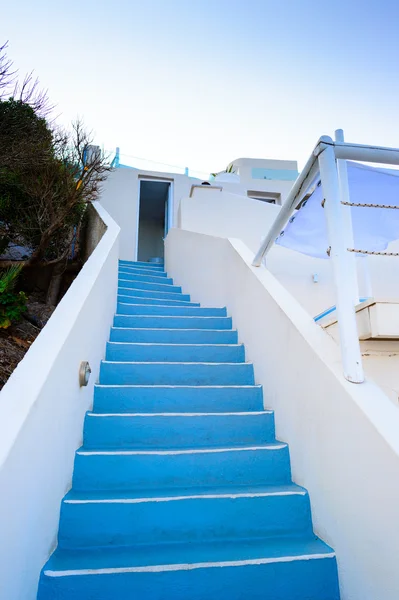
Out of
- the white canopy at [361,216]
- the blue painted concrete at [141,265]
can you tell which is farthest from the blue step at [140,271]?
the white canopy at [361,216]

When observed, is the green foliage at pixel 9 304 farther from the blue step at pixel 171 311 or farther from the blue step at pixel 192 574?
the blue step at pixel 192 574

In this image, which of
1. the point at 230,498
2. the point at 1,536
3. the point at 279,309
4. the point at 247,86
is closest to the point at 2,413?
the point at 1,536

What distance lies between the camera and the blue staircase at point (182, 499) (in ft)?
4.43

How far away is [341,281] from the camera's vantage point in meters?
1.48

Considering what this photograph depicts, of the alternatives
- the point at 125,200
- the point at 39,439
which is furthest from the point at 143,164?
the point at 39,439

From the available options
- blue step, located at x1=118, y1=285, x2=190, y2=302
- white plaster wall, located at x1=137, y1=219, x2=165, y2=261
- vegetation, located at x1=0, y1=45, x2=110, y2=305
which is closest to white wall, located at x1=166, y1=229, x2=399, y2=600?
blue step, located at x1=118, y1=285, x2=190, y2=302

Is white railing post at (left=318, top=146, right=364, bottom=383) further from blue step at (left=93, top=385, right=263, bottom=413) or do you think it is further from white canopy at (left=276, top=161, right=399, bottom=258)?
blue step at (left=93, top=385, right=263, bottom=413)

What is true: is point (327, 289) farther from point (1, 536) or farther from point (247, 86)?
point (1, 536)

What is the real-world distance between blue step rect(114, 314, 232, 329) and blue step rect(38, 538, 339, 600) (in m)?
2.12

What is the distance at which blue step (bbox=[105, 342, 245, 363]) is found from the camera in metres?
2.84

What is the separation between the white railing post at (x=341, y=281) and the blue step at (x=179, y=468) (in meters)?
0.80

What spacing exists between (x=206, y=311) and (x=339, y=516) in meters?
2.50

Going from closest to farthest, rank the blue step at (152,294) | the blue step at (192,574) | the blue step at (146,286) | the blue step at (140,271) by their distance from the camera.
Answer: the blue step at (192,574) → the blue step at (152,294) → the blue step at (146,286) → the blue step at (140,271)

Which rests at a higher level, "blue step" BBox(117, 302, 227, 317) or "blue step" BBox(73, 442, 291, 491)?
"blue step" BBox(117, 302, 227, 317)
